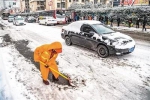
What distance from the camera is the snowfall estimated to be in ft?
16.0

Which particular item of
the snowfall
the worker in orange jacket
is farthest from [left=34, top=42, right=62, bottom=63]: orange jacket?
the snowfall

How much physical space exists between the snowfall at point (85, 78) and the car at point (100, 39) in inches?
16.0

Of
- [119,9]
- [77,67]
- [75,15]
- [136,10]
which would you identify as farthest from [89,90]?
[75,15]

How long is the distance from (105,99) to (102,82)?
104 cm

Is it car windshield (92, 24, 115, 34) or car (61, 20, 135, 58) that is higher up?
car windshield (92, 24, 115, 34)

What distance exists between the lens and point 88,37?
29.0 ft

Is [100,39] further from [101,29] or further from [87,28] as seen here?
[87,28]

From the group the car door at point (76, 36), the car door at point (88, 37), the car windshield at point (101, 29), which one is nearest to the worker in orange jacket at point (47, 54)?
the car door at point (88, 37)

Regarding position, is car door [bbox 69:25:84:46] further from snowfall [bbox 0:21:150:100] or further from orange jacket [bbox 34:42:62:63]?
orange jacket [bbox 34:42:62:63]

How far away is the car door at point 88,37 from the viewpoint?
341 inches

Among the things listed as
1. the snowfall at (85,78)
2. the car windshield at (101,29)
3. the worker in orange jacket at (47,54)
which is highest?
the car windshield at (101,29)

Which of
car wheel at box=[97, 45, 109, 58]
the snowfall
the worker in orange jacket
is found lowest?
the snowfall

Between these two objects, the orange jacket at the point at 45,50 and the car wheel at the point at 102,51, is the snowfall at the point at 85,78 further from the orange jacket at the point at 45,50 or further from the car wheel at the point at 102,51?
the orange jacket at the point at 45,50

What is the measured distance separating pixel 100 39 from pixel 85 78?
110 inches
